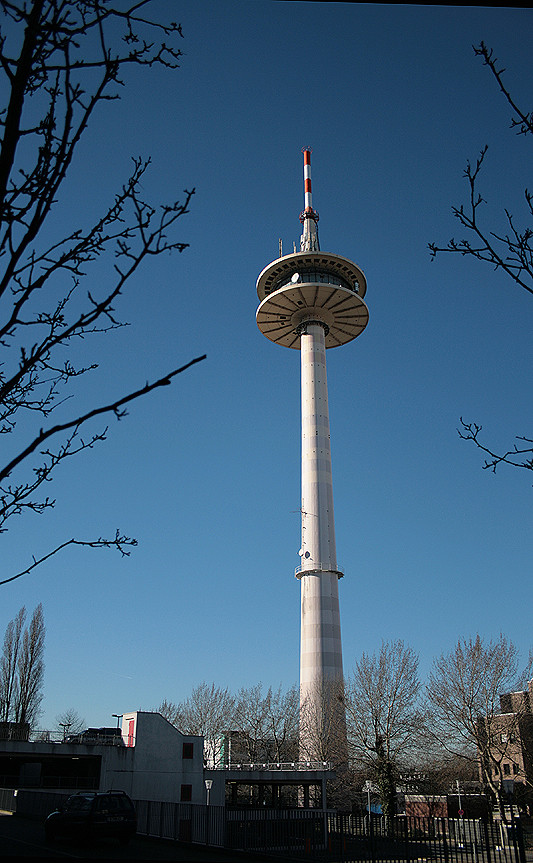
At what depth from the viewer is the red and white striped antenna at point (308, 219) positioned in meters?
76.8

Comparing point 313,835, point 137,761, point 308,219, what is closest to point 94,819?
point 313,835

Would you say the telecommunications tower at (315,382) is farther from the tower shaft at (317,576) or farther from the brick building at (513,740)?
the brick building at (513,740)

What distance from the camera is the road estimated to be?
18.0 m

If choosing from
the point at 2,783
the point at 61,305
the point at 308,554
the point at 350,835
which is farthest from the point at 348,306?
the point at 61,305

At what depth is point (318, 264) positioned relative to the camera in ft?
243

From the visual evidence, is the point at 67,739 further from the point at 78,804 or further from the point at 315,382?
the point at 315,382

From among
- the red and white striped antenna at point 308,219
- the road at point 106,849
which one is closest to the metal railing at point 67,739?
the road at point 106,849

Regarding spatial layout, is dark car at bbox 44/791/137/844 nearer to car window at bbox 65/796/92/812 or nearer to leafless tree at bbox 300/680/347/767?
car window at bbox 65/796/92/812

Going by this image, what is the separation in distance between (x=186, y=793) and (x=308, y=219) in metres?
58.8

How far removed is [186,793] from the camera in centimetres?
3950

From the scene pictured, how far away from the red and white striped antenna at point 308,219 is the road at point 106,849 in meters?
62.9

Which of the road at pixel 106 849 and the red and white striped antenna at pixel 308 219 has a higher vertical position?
the red and white striped antenna at pixel 308 219

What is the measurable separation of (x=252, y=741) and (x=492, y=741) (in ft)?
88.4

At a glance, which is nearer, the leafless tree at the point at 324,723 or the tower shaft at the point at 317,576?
the leafless tree at the point at 324,723
